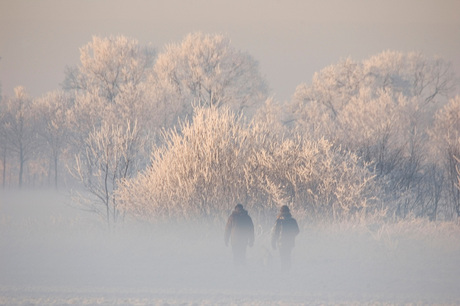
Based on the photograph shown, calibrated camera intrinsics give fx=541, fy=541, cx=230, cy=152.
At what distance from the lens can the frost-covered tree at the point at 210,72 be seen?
4062cm

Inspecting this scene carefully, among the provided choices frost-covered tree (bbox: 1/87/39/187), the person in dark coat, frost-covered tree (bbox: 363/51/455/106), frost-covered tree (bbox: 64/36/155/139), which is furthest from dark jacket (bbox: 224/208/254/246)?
frost-covered tree (bbox: 363/51/455/106)

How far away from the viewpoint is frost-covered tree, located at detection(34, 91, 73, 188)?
3778 cm

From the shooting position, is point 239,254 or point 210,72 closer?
point 239,254

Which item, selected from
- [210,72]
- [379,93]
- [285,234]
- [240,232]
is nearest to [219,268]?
[240,232]

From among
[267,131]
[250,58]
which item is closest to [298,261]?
[267,131]

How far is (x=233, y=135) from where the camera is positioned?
15.7 meters

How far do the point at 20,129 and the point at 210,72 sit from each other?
A: 48.2 feet

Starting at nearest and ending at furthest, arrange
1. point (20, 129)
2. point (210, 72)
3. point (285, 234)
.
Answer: point (285, 234)
point (20, 129)
point (210, 72)

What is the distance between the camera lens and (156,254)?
1334 cm

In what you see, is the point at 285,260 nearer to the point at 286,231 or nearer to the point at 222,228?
the point at 286,231

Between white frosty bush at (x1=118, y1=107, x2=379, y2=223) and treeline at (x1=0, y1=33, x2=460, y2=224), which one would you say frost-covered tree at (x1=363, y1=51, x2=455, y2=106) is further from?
white frosty bush at (x1=118, y1=107, x2=379, y2=223)

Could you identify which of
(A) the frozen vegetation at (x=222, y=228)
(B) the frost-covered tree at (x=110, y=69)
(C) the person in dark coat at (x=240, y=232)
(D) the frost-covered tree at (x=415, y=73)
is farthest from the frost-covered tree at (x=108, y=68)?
(C) the person in dark coat at (x=240, y=232)

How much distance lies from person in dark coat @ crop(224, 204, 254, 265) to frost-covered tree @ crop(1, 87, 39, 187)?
3085cm

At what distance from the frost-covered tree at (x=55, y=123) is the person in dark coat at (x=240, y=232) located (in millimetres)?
26449
